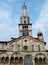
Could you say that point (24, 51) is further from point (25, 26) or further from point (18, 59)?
point (25, 26)

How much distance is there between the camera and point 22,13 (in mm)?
58094

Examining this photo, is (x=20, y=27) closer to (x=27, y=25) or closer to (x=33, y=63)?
(x=27, y=25)

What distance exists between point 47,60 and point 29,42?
6.33 meters

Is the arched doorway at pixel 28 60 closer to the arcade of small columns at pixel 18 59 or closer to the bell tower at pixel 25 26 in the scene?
the arcade of small columns at pixel 18 59

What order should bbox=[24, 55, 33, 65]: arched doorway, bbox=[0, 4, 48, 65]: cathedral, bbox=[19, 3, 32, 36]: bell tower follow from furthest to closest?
bbox=[19, 3, 32, 36]: bell tower
bbox=[0, 4, 48, 65]: cathedral
bbox=[24, 55, 33, 65]: arched doorway

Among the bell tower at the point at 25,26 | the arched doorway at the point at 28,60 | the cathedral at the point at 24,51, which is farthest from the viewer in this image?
the bell tower at the point at 25,26

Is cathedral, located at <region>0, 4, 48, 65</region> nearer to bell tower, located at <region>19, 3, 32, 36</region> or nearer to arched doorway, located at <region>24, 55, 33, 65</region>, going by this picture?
arched doorway, located at <region>24, 55, 33, 65</region>

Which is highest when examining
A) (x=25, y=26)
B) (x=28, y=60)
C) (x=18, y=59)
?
(x=25, y=26)

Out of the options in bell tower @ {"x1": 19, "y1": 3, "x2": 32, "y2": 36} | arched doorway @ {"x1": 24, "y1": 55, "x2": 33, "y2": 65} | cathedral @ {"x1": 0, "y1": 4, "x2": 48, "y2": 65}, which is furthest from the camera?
bell tower @ {"x1": 19, "y1": 3, "x2": 32, "y2": 36}

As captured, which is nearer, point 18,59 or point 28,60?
point 18,59

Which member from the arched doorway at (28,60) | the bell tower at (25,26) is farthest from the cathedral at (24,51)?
the bell tower at (25,26)

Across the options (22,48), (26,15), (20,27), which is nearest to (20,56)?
(22,48)

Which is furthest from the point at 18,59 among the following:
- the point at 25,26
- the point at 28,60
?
the point at 25,26

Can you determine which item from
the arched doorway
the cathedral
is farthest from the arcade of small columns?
the arched doorway
